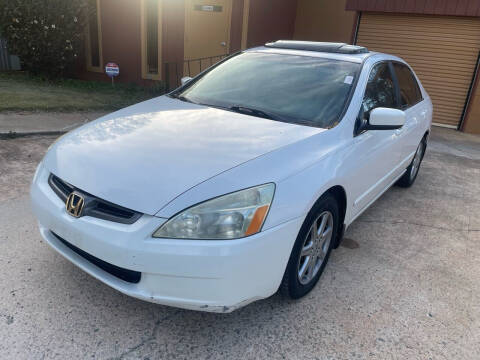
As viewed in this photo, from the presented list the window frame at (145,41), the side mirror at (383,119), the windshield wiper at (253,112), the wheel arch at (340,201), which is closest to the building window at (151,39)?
the window frame at (145,41)

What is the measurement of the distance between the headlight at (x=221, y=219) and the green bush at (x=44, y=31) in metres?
9.27

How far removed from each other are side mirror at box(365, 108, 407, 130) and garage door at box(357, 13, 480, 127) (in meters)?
7.76

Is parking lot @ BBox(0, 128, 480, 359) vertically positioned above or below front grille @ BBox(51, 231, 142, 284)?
below

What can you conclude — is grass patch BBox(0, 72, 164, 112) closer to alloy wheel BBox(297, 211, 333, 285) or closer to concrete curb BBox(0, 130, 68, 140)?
concrete curb BBox(0, 130, 68, 140)

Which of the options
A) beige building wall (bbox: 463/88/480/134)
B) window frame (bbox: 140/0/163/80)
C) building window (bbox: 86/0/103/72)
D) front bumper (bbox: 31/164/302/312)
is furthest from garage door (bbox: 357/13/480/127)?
front bumper (bbox: 31/164/302/312)

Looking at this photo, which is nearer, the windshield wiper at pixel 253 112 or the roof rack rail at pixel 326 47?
the windshield wiper at pixel 253 112

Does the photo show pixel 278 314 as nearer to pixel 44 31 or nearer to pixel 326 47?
pixel 326 47

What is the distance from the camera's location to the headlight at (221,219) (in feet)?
6.57

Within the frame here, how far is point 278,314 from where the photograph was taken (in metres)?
2.57

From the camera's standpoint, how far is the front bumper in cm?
198

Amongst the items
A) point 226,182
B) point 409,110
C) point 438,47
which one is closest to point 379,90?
point 409,110

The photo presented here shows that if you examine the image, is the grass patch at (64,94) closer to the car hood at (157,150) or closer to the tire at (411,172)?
the car hood at (157,150)

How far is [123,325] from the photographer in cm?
237

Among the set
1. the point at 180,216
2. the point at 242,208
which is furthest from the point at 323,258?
the point at 180,216
